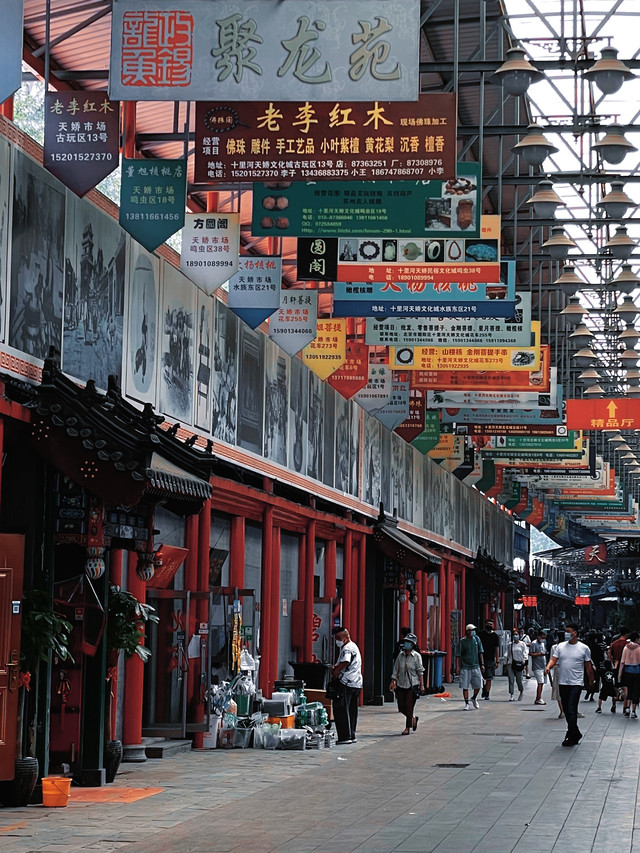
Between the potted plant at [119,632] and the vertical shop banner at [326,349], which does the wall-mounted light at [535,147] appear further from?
the potted plant at [119,632]

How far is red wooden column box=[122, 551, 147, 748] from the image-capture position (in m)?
16.1

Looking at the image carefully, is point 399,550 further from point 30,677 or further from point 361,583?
point 30,677

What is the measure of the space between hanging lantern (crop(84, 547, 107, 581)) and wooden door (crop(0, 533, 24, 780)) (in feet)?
3.16

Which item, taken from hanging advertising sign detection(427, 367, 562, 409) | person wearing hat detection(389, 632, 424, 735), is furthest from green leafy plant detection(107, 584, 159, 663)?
hanging advertising sign detection(427, 367, 562, 409)

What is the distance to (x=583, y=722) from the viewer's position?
966 inches

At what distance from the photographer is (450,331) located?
22141 mm

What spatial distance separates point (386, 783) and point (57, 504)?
448cm

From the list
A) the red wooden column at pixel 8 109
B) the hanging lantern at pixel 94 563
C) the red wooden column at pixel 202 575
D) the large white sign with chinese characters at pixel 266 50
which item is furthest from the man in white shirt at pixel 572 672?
the red wooden column at pixel 8 109

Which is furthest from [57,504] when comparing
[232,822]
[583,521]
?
[583,521]

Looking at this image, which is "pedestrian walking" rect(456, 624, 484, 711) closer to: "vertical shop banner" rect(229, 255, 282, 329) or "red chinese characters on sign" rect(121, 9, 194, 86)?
"vertical shop banner" rect(229, 255, 282, 329)

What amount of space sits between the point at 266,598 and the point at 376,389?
21.0ft

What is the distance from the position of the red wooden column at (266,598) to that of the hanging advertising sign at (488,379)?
5.61 m

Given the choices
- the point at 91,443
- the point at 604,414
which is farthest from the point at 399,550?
the point at 91,443

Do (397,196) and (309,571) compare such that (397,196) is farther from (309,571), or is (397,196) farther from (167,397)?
(309,571)
